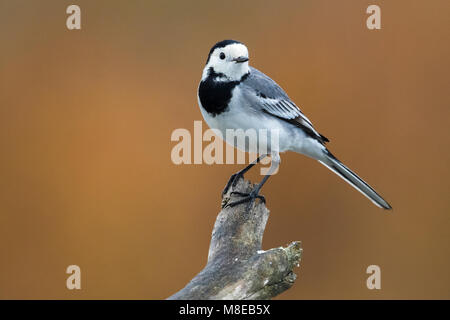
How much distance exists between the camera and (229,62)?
3.25m

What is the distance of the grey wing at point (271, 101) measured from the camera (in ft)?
10.9

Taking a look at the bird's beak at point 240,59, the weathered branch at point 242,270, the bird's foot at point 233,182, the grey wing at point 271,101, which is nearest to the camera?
the weathered branch at point 242,270

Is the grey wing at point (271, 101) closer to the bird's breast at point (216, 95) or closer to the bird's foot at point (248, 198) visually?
the bird's breast at point (216, 95)

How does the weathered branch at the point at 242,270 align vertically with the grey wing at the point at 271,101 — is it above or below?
below

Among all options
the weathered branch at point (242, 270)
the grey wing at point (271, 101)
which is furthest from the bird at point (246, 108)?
the weathered branch at point (242, 270)

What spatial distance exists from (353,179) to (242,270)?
54.8 inches

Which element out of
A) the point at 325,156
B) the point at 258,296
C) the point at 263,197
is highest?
the point at 325,156

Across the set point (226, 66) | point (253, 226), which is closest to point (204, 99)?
point (226, 66)

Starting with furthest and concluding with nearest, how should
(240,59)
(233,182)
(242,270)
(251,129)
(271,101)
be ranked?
(233,182) → (271,101) → (251,129) → (240,59) → (242,270)

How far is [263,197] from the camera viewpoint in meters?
3.32

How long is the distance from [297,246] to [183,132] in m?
2.01

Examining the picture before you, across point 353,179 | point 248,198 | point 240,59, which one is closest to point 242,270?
point 248,198

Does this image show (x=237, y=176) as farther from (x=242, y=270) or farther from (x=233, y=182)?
(x=242, y=270)

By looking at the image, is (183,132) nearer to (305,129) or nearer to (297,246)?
(305,129)
